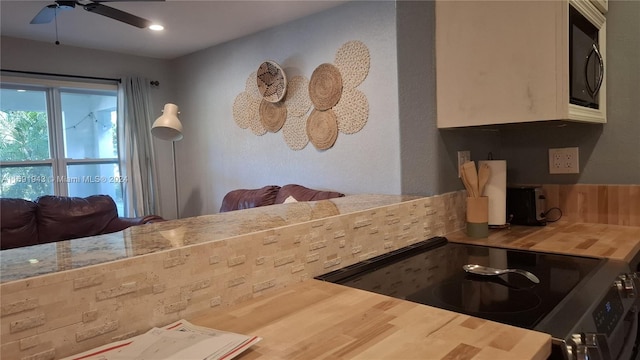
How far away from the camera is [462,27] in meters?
1.57

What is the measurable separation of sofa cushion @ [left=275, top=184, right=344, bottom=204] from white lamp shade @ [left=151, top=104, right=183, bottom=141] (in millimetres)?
1027

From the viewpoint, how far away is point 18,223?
3.35 m

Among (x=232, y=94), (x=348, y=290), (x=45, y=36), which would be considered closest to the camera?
(x=348, y=290)

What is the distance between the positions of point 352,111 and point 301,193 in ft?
2.60

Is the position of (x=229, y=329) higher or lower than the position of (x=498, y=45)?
lower

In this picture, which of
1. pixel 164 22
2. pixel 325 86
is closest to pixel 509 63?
pixel 325 86


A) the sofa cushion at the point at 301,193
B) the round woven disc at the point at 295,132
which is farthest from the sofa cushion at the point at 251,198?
the round woven disc at the point at 295,132

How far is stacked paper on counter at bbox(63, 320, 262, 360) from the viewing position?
26.0 inches

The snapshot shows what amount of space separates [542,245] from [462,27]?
0.85m

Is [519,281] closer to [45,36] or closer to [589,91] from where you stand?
[589,91]

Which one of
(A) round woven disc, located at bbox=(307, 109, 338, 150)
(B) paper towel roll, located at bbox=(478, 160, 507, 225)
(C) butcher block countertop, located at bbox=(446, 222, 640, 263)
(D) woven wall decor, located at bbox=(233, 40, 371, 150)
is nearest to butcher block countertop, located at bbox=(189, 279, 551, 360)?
(C) butcher block countertop, located at bbox=(446, 222, 640, 263)

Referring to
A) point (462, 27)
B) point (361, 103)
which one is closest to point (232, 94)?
A: point (361, 103)

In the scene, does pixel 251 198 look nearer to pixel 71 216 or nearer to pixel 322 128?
pixel 322 128

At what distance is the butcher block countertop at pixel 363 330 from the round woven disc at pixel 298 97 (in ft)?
9.26
